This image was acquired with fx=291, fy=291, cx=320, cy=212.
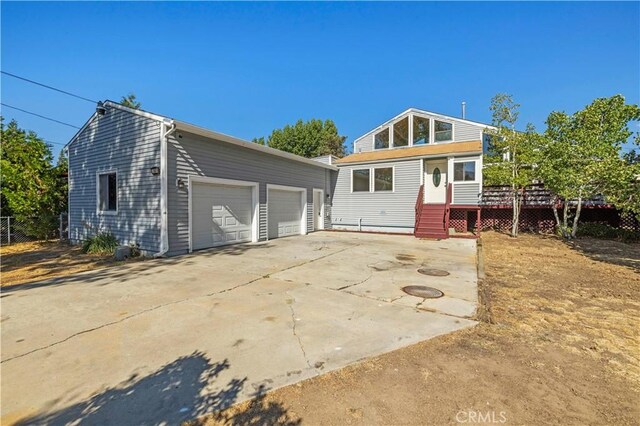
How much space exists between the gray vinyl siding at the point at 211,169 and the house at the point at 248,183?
3 centimetres

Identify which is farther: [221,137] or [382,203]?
[382,203]

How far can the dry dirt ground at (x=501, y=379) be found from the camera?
199 cm

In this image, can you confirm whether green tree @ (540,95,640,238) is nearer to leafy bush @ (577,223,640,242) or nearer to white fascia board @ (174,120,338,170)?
leafy bush @ (577,223,640,242)

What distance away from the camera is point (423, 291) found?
16.0ft

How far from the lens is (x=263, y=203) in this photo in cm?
1113

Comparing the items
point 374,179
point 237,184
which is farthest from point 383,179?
point 237,184

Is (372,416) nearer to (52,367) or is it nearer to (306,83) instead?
(52,367)

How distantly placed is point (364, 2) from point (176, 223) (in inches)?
387

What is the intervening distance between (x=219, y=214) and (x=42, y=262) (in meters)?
4.59

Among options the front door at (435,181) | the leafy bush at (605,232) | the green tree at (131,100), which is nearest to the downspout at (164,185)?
the front door at (435,181)

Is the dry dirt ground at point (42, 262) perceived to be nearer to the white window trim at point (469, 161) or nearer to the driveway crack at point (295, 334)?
the driveway crack at point (295, 334)

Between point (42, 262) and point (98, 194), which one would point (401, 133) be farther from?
point (42, 262)

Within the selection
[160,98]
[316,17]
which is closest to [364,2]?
[316,17]

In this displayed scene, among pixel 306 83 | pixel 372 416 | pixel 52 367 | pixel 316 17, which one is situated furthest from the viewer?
pixel 306 83
